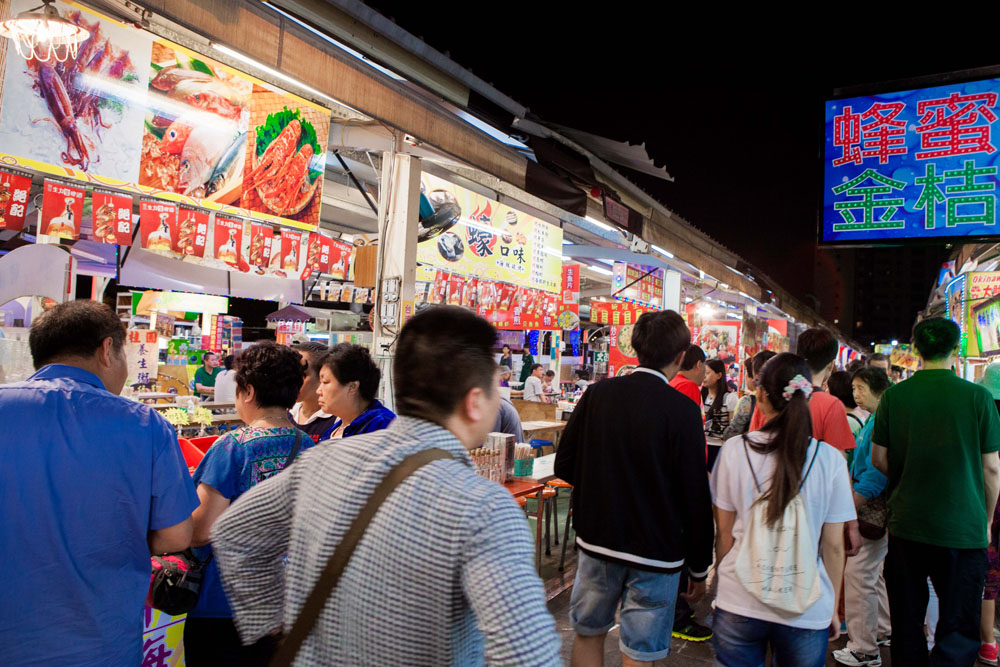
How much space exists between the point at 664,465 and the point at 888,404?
157 cm

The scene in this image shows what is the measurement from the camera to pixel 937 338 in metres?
3.48

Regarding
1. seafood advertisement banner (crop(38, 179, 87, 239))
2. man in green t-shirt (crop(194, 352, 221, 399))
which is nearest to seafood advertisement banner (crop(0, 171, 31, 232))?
seafood advertisement banner (crop(38, 179, 87, 239))

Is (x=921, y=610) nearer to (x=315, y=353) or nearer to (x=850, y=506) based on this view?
(x=850, y=506)

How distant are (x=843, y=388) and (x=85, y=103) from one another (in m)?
5.75

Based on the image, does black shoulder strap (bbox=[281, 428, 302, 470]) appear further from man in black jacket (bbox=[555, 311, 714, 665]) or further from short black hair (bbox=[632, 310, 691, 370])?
short black hair (bbox=[632, 310, 691, 370])

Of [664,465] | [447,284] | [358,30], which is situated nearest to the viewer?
[664,465]

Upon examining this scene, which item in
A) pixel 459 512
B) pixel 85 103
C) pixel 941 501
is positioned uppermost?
pixel 85 103

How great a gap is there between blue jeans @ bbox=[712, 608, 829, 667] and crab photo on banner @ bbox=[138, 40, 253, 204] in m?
4.36

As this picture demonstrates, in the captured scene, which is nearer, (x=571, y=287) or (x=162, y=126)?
(x=162, y=126)

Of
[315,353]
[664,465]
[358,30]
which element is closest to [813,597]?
[664,465]

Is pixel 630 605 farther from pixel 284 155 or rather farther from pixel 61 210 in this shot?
pixel 61 210

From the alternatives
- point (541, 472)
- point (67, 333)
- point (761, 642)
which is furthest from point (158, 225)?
point (761, 642)

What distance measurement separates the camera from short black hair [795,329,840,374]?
12.9 ft

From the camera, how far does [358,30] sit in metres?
3.96
